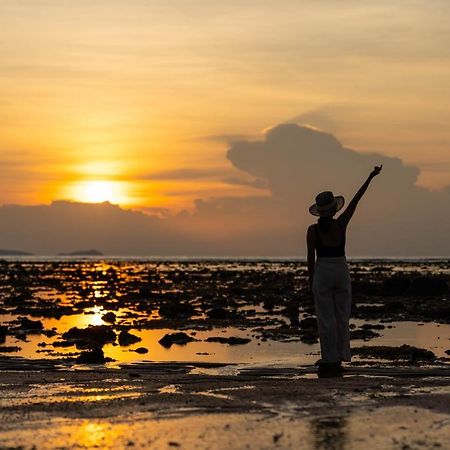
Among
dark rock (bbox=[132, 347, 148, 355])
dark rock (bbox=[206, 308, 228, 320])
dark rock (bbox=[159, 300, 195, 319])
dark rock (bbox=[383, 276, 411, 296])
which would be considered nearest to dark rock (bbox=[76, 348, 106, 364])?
dark rock (bbox=[132, 347, 148, 355])

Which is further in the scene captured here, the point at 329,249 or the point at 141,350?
the point at 141,350

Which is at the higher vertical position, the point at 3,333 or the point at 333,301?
the point at 333,301

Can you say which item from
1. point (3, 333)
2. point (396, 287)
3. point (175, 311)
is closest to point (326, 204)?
point (3, 333)

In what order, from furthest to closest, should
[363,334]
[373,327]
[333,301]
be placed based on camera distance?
[373,327], [363,334], [333,301]

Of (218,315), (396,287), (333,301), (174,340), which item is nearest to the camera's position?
(333,301)

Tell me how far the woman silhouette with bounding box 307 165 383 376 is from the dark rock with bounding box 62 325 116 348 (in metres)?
6.82

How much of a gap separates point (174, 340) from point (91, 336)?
187 cm

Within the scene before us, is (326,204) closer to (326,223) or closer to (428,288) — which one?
(326,223)

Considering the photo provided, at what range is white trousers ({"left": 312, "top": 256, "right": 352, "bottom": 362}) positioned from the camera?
43.6ft

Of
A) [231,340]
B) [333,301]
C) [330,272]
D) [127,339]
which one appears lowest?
[231,340]

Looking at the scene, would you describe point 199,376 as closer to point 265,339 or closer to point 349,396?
point 349,396

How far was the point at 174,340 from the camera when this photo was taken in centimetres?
1967

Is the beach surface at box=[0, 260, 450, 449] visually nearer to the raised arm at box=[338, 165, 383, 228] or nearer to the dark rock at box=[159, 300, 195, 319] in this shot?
the raised arm at box=[338, 165, 383, 228]

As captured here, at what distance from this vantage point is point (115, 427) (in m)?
8.39
